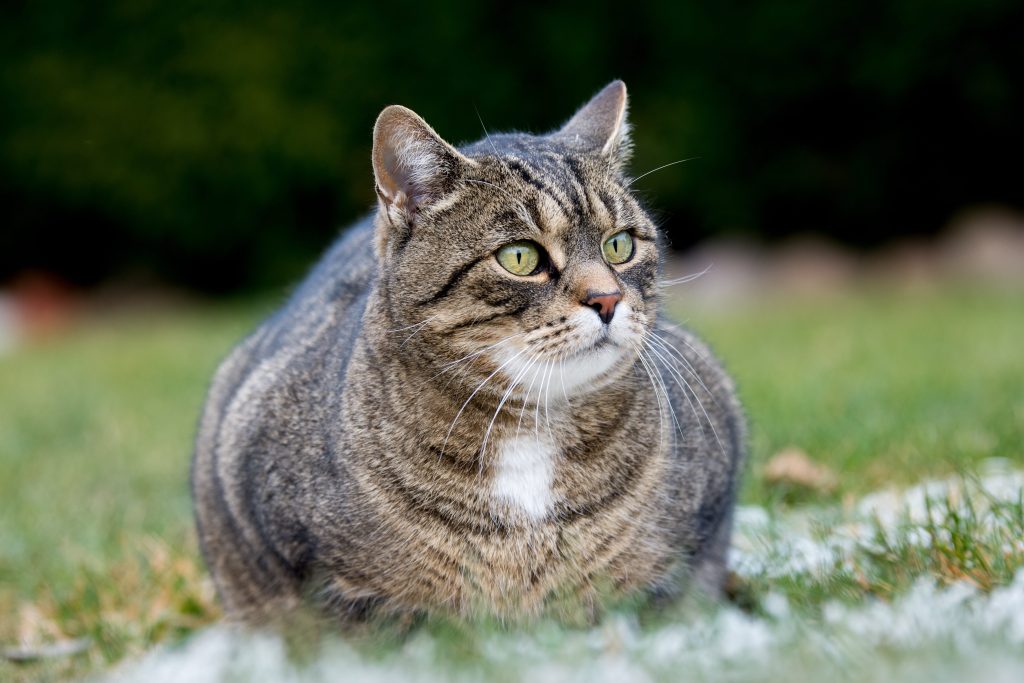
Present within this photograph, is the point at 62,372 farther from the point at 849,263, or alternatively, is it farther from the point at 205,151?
the point at 849,263

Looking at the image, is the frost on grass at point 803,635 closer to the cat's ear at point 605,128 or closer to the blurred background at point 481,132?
the cat's ear at point 605,128

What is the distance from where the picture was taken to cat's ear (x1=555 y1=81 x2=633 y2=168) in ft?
8.48

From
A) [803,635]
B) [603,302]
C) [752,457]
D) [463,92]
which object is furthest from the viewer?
[463,92]

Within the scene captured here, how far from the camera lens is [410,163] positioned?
2.33 metres

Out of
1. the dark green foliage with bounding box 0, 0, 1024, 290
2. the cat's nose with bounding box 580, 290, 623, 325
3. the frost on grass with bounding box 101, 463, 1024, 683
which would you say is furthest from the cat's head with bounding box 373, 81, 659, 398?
the dark green foliage with bounding box 0, 0, 1024, 290

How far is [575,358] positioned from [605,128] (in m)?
0.70

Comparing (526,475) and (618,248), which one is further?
(618,248)

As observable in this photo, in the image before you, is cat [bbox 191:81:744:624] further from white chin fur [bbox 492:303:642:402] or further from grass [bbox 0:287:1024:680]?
grass [bbox 0:287:1024:680]

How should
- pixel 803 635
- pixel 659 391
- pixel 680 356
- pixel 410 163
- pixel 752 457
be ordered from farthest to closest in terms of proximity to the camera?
pixel 752 457
pixel 680 356
pixel 659 391
pixel 410 163
pixel 803 635

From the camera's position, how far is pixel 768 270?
343 inches

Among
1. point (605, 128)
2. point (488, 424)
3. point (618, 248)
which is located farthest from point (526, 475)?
point (605, 128)

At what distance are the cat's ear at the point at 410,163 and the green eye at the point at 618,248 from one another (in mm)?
326

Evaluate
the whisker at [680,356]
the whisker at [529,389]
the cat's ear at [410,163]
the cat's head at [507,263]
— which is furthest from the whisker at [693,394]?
the cat's ear at [410,163]

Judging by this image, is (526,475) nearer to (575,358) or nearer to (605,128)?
(575,358)
